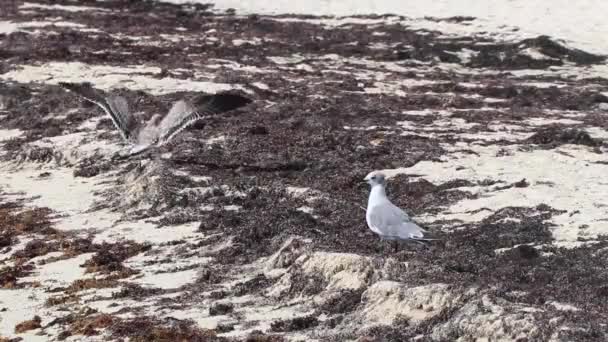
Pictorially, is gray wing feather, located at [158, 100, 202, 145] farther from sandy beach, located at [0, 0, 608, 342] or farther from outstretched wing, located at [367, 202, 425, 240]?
outstretched wing, located at [367, 202, 425, 240]

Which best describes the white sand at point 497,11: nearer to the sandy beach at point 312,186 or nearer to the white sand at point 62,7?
the sandy beach at point 312,186

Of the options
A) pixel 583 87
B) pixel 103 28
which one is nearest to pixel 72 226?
pixel 583 87

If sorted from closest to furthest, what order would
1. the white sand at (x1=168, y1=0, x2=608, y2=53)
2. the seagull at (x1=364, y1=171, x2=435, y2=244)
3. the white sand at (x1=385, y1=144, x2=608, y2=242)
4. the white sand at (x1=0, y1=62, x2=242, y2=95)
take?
the seagull at (x1=364, y1=171, x2=435, y2=244) < the white sand at (x1=385, y1=144, x2=608, y2=242) < the white sand at (x1=0, y1=62, x2=242, y2=95) < the white sand at (x1=168, y1=0, x2=608, y2=53)

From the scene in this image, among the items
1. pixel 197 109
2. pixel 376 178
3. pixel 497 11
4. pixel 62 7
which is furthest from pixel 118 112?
pixel 62 7

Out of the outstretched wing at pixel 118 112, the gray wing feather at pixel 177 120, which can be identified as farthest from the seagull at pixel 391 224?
the outstretched wing at pixel 118 112

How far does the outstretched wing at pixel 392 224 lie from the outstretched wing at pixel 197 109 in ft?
13.8

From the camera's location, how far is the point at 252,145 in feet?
44.8

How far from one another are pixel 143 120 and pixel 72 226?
4203mm

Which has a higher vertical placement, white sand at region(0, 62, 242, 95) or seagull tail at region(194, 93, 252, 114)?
seagull tail at region(194, 93, 252, 114)

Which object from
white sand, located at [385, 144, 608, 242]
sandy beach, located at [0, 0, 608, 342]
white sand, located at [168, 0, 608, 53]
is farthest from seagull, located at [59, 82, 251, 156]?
white sand, located at [168, 0, 608, 53]

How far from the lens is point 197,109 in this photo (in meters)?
12.0

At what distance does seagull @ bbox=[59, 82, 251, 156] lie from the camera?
12047 mm

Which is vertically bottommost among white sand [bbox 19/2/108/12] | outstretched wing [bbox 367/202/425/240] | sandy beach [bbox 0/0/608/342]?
sandy beach [bbox 0/0/608/342]

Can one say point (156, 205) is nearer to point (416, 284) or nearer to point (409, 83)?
point (416, 284)
